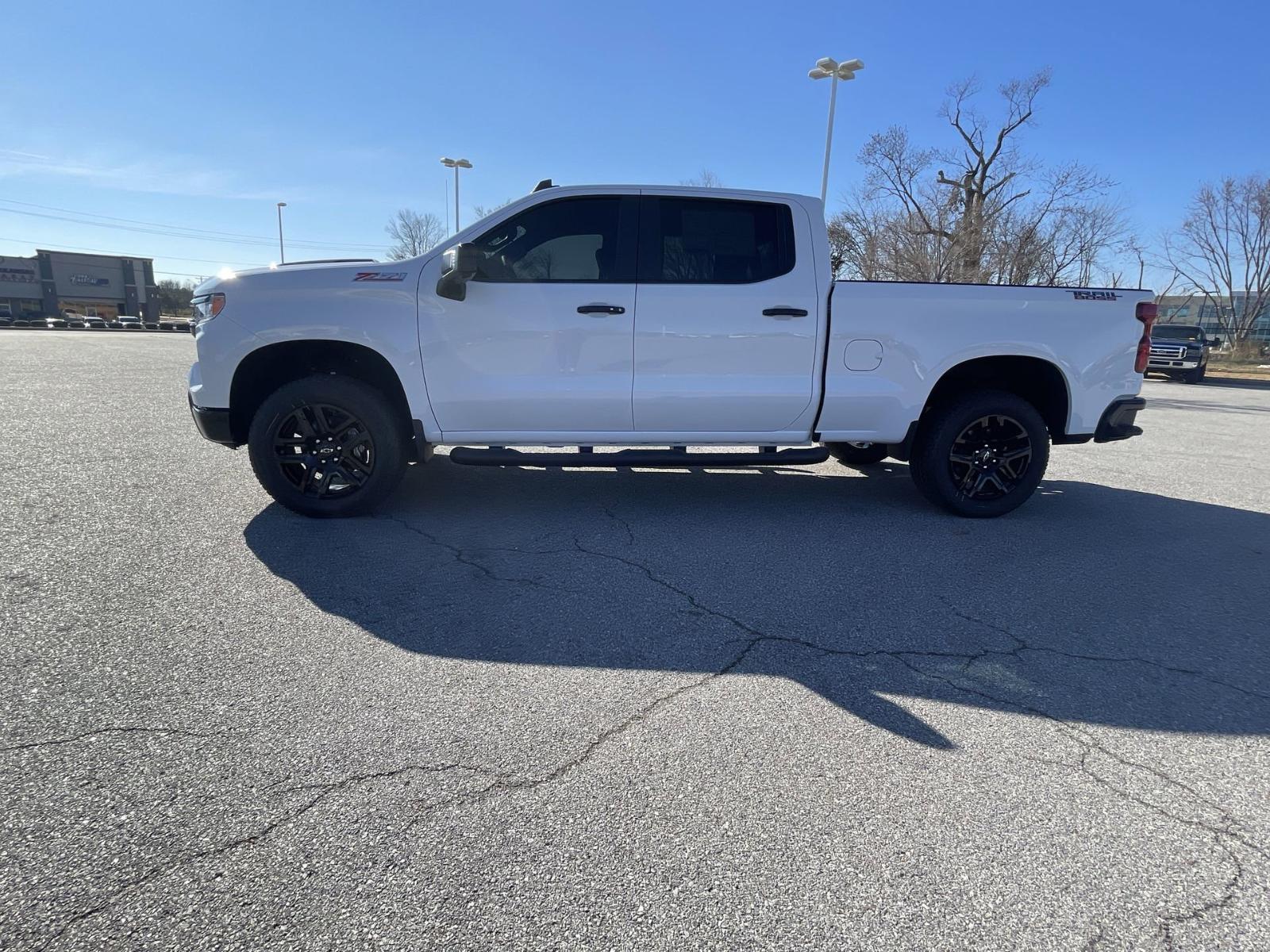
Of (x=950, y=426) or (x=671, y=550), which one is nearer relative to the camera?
(x=671, y=550)

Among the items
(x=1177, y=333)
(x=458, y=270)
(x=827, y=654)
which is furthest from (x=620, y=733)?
(x=1177, y=333)

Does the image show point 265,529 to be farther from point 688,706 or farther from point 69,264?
point 69,264

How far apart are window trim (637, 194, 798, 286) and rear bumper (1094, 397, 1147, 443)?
8.37 ft

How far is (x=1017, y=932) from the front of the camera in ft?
5.71

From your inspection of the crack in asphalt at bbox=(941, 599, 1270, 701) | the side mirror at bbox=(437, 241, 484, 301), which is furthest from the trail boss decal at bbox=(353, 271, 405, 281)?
the crack in asphalt at bbox=(941, 599, 1270, 701)

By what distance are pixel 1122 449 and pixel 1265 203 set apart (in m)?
52.4

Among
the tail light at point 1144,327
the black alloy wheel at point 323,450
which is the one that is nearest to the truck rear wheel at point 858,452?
the tail light at point 1144,327

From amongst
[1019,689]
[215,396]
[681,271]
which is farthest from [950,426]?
[215,396]

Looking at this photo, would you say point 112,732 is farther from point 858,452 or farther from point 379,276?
point 858,452

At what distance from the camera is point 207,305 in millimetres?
4676

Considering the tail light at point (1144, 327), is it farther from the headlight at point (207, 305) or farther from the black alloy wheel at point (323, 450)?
the headlight at point (207, 305)

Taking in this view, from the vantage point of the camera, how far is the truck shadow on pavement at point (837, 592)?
2961 millimetres

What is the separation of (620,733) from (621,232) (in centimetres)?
345

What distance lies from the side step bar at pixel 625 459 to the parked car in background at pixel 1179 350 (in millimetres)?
23293
